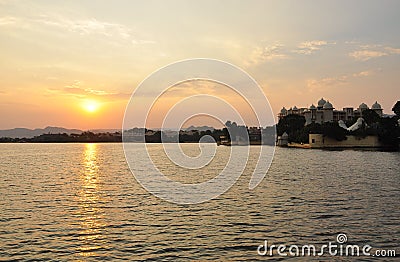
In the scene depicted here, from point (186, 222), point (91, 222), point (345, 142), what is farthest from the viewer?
point (345, 142)

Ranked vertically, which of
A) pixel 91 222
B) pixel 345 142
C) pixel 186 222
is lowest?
pixel 91 222

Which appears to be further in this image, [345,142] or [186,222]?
[345,142]

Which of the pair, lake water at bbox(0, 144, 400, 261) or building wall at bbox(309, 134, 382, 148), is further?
building wall at bbox(309, 134, 382, 148)

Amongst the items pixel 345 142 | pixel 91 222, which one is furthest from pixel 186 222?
pixel 345 142

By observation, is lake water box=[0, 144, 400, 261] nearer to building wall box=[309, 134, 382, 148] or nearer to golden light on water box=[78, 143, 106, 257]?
golden light on water box=[78, 143, 106, 257]

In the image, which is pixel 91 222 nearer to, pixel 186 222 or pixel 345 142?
pixel 186 222

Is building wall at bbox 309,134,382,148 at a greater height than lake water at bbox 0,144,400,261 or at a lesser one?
greater

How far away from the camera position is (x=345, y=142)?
146875mm

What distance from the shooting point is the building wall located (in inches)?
5472

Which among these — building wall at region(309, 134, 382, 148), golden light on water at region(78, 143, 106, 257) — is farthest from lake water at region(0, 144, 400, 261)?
building wall at region(309, 134, 382, 148)

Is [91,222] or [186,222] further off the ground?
[186,222]

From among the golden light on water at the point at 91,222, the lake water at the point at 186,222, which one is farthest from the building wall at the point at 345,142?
the golden light on water at the point at 91,222

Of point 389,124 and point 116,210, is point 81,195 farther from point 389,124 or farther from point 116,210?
point 389,124

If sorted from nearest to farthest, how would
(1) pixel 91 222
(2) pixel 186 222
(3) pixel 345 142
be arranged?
1. (2) pixel 186 222
2. (1) pixel 91 222
3. (3) pixel 345 142
